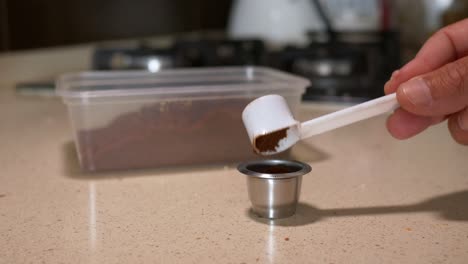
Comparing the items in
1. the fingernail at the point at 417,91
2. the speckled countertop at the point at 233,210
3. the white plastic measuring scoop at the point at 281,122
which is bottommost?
the speckled countertop at the point at 233,210

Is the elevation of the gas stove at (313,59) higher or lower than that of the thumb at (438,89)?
lower

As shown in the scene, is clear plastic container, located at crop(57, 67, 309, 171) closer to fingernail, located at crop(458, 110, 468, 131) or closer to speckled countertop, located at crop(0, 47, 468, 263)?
speckled countertop, located at crop(0, 47, 468, 263)

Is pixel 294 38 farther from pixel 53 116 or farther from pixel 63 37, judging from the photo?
pixel 53 116

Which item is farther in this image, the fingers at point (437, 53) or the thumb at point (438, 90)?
the fingers at point (437, 53)

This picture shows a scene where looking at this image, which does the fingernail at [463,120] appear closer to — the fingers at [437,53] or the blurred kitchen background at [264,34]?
the fingers at [437,53]

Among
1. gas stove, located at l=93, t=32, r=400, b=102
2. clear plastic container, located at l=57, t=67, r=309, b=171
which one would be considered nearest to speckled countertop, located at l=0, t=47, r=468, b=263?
clear plastic container, located at l=57, t=67, r=309, b=171

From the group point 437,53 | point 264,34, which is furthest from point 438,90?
point 264,34

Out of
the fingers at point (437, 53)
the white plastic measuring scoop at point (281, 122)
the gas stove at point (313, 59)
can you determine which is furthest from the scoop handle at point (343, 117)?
the gas stove at point (313, 59)

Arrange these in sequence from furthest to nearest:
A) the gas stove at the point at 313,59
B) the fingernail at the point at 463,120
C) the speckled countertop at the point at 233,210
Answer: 1. the gas stove at the point at 313,59
2. the fingernail at the point at 463,120
3. the speckled countertop at the point at 233,210
